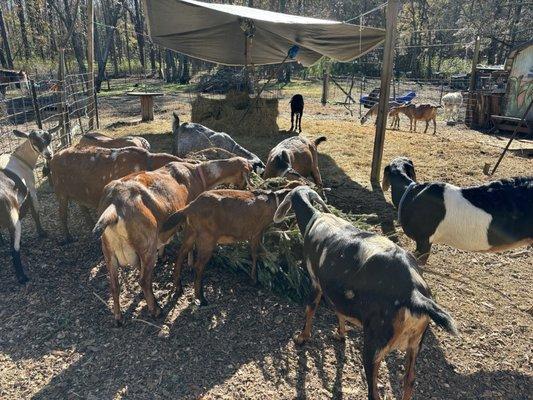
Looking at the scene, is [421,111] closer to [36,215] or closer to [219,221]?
[219,221]

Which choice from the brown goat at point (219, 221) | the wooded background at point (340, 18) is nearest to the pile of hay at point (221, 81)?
the wooded background at point (340, 18)

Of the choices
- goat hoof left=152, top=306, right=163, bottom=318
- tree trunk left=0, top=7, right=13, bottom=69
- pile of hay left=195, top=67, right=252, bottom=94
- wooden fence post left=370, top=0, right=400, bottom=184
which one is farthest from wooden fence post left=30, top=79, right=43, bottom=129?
tree trunk left=0, top=7, right=13, bottom=69

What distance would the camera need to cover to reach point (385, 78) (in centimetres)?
740

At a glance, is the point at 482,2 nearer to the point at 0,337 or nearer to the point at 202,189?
the point at 202,189

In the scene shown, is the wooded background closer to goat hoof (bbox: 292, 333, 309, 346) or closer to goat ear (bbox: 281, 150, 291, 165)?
goat ear (bbox: 281, 150, 291, 165)

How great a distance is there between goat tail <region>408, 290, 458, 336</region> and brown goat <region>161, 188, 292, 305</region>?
2.03 meters

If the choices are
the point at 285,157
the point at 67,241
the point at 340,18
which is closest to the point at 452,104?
the point at 285,157

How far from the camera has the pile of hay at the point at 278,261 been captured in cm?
425

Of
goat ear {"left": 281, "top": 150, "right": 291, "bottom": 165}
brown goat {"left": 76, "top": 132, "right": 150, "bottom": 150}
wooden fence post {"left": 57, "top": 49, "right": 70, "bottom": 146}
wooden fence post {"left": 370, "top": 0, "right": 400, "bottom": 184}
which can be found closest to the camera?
goat ear {"left": 281, "top": 150, "right": 291, "bottom": 165}

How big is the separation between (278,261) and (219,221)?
2.85 ft

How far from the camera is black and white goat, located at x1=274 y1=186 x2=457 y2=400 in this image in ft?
8.38

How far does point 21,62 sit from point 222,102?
2746 cm

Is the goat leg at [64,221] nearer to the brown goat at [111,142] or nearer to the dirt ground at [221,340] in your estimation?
the dirt ground at [221,340]

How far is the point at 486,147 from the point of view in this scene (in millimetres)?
11078
